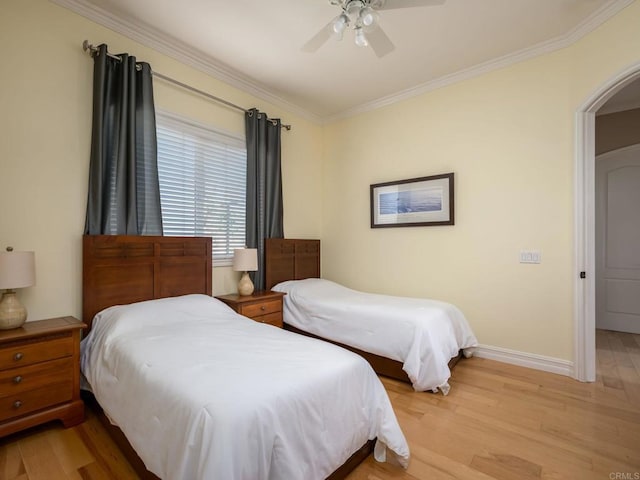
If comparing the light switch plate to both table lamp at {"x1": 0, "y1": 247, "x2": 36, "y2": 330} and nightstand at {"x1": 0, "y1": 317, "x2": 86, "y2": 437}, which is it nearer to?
nightstand at {"x1": 0, "y1": 317, "x2": 86, "y2": 437}

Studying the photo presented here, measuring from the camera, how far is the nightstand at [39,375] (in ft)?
5.82

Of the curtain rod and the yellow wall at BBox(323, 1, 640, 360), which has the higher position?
the curtain rod

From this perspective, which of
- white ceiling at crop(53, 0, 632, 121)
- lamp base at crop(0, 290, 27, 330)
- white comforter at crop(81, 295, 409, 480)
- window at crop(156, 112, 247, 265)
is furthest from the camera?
window at crop(156, 112, 247, 265)

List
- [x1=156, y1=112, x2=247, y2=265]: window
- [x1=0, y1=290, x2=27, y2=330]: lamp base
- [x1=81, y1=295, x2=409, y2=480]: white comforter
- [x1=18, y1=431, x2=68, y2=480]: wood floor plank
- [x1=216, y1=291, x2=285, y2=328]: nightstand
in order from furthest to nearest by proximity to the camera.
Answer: [x1=216, y1=291, x2=285, y2=328]: nightstand, [x1=156, y1=112, x2=247, y2=265]: window, [x1=0, y1=290, x2=27, y2=330]: lamp base, [x1=18, y1=431, x2=68, y2=480]: wood floor plank, [x1=81, y1=295, x2=409, y2=480]: white comforter

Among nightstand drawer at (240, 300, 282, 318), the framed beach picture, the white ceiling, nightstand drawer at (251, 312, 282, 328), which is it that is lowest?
nightstand drawer at (251, 312, 282, 328)

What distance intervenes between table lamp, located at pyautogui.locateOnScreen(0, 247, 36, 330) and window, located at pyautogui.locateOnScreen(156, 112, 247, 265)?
105 cm

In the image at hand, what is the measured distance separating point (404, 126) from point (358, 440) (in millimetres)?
3384

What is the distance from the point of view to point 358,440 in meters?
1.56

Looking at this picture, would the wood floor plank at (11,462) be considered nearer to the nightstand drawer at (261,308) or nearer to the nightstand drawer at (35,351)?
the nightstand drawer at (35,351)

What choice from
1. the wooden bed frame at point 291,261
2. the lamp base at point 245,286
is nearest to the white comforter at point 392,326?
the wooden bed frame at point 291,261

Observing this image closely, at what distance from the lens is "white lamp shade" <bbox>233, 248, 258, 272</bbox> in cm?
317

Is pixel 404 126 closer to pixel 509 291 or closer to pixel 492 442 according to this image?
pixel 509 291

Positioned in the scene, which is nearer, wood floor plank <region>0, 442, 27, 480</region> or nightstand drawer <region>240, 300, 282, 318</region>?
wood floor plank <region>0, 442, 27, 480</region>

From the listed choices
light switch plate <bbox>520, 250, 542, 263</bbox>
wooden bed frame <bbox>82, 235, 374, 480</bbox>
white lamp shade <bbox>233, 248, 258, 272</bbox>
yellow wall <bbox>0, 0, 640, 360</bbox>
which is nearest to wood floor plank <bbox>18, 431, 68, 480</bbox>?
wooden bed frame <bbox>82, 235, 374, 480</bbox>
